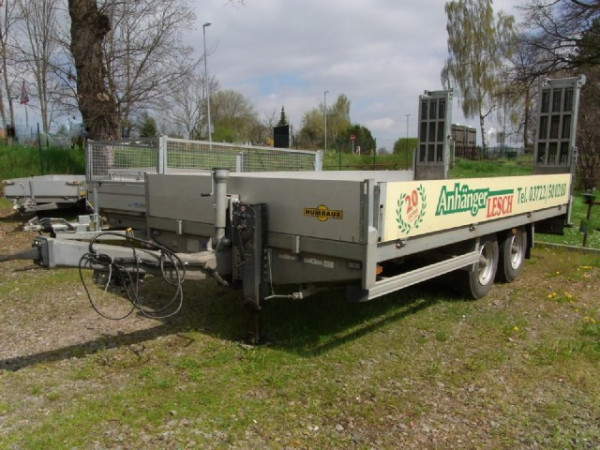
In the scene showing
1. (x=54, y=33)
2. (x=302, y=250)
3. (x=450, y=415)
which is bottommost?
(x=450, y=415)

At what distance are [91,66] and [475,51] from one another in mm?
41479

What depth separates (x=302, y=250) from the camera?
4035mm

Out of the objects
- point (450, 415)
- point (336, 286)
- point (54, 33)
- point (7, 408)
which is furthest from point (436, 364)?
point (54, 33)

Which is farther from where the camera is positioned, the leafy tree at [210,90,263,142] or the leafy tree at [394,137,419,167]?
the leafy tree at [210,90,263,142]

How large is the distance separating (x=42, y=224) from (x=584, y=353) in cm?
497

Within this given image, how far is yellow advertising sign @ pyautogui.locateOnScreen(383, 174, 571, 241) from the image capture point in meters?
3.95

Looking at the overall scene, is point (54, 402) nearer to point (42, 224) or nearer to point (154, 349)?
point (154, 349)

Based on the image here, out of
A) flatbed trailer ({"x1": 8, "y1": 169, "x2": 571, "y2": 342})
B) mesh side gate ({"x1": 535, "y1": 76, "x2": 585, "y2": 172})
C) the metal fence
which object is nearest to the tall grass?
the metal fence

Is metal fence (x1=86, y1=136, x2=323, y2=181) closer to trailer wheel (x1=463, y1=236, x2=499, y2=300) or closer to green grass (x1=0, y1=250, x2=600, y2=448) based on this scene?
green grass (x1=0, y1=250, x2=600, y2=448)

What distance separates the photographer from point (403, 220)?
402 cm

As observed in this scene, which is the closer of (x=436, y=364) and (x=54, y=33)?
(x=436, y=364)

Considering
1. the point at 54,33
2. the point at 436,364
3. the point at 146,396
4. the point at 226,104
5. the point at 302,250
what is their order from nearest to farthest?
the point at 146,396, the point at 302,250, the point at 436,364, the point at 54,33, the point at 226,104

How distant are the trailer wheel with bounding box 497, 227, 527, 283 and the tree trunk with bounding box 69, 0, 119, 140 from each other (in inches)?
427

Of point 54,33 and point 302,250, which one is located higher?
point 54,33
